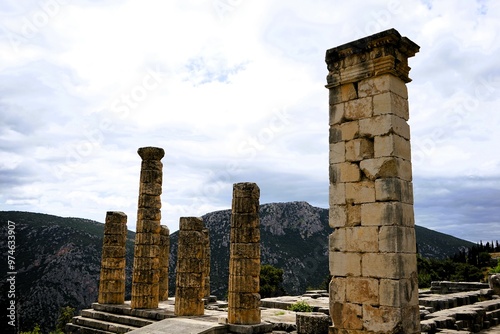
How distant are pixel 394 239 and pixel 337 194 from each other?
4.75 feet

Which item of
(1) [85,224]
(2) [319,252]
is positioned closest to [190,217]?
(1) [85,224]

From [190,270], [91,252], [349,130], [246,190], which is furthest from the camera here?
[91,252]

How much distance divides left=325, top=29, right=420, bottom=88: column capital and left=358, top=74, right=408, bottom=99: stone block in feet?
0.27

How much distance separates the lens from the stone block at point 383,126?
7.92 meters

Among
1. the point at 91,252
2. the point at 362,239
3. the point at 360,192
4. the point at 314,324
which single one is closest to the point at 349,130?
the point at 360,192

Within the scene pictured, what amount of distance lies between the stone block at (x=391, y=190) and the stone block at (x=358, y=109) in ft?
4.43

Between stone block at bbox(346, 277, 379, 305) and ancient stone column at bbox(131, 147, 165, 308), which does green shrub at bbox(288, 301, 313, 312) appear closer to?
ancient stone column at bbox(131, 147, 165, 308)

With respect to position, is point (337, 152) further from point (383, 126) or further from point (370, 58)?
point (370, 58)

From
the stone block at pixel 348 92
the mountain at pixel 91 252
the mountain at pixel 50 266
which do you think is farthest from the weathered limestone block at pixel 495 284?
the mountain at pixel 50 266

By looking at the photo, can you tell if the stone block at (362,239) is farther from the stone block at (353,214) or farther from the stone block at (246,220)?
the stone block at (246,220)

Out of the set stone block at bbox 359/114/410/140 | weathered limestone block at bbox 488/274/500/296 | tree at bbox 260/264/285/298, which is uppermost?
stone block at bbox 359/114/410/140

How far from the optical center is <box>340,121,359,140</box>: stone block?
Answer: 841 cm

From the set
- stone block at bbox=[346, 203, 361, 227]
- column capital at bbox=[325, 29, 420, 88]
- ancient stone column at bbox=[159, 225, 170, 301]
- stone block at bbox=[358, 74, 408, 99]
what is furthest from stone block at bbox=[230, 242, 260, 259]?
ancient stone column at bbox=[159, 225, 170, 301]

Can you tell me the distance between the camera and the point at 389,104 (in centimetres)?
798
